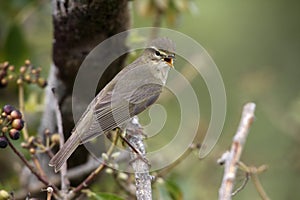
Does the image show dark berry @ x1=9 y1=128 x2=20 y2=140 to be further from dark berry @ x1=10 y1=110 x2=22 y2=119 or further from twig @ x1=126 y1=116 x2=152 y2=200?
twig @ x1=126 y1=116 x2=152 y2=200

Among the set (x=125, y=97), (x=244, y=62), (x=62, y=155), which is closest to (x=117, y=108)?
(x=125, y=97)

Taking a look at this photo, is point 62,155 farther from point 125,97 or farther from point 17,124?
point 125,97

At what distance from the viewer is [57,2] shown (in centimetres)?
313

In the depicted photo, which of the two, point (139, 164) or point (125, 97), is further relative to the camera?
point (125, 97)

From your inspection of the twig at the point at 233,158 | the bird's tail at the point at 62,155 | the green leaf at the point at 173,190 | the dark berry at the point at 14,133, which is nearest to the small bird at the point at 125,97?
the bird's tail at the point at 62,155

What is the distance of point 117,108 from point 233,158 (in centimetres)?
81

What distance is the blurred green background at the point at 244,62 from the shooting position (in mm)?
4484

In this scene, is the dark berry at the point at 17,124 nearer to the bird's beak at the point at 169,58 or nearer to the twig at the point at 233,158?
the twig at the point at 233,158

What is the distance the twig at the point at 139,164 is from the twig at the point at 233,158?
0.30 meters

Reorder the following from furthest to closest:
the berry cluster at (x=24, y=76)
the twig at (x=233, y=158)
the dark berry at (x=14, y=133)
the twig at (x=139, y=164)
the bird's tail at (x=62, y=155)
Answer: the berry cluster at (x=24, y=76) < the bird's tail at (x=62, y=155) < the dark berry at (x=14, y=133) < the twig at (x=139, y=164) < the twig at (x=233, y=158)

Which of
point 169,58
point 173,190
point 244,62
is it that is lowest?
point 173,190

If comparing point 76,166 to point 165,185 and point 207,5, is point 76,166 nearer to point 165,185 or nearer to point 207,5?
point 165,185

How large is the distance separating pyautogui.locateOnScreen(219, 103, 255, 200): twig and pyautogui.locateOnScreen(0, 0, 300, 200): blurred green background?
135cm

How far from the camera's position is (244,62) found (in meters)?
6.62
